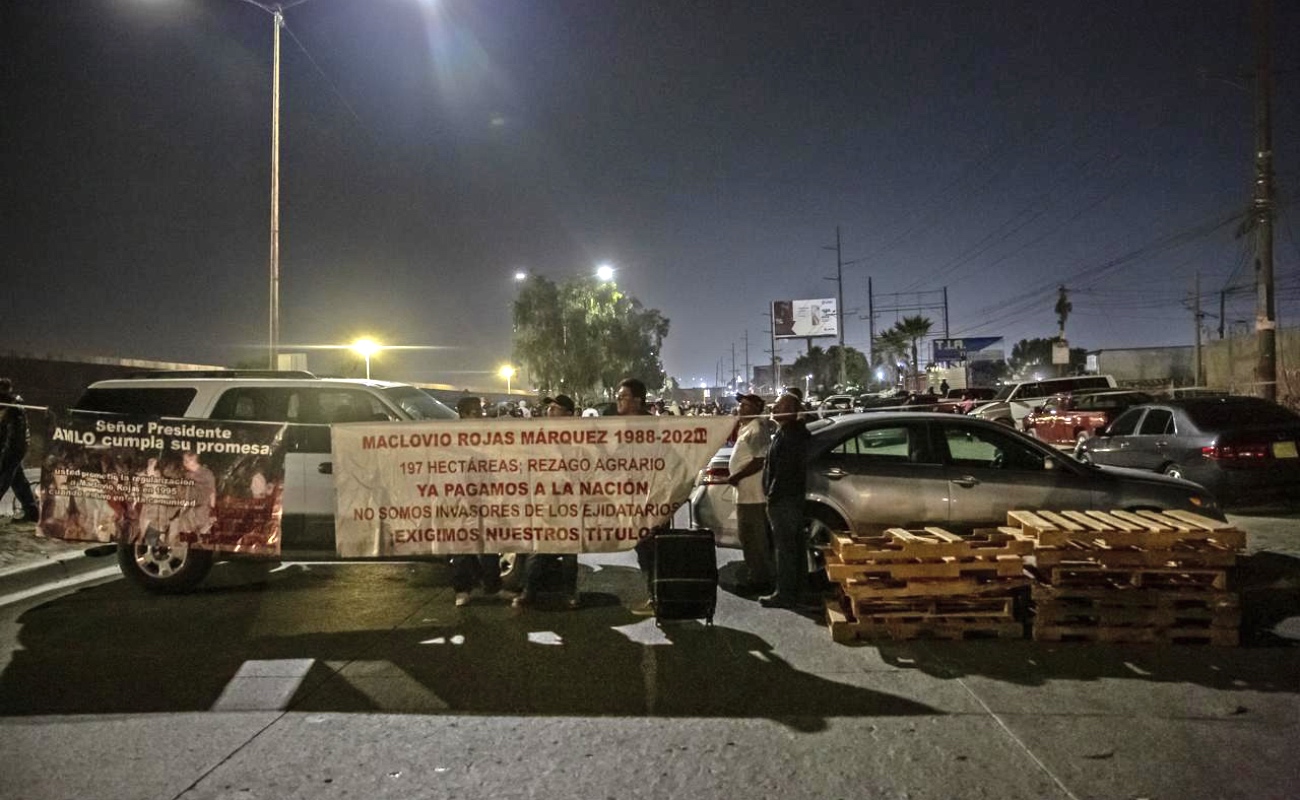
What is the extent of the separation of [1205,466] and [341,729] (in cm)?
1080

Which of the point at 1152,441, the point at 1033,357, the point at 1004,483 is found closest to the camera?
the point at 1004,483

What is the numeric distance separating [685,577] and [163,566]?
4.91m

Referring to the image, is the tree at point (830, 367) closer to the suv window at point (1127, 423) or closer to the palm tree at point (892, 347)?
A: the palm tree at point (892, 347)

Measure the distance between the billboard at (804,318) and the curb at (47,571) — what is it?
6802cm

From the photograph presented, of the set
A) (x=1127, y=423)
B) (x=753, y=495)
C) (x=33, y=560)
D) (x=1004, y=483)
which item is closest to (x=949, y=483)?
(x=1004, y=483)

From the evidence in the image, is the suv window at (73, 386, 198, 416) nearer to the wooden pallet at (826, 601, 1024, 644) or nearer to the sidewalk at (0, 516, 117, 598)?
the sidewalk at (0, 516, 117, 598)

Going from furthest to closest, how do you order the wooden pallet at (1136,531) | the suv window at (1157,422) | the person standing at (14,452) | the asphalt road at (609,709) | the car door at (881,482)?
the suv window at (1157,422), the person standing at (14,452), the car door at (881,482), the wooden pallet at (1136,531), the asphalt road at (609,709)

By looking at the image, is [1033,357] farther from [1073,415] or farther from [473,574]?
[473,574]

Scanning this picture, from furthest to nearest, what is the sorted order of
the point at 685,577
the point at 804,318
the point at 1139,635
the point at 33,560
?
1. the point at 804,318
2. the point at 33,560
3. the point at 685,577
4. the point at 1139,635

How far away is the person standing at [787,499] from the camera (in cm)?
652

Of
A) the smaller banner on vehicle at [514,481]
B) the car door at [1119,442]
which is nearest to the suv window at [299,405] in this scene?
the smaller banner on vehicle at [514,481]

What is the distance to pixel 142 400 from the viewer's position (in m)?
7.53

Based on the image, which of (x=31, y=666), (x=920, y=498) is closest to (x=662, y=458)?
(x=920, y=498)

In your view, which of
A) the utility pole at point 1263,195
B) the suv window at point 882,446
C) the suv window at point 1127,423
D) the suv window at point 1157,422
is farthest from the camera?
the utility pole at point 1263,195
